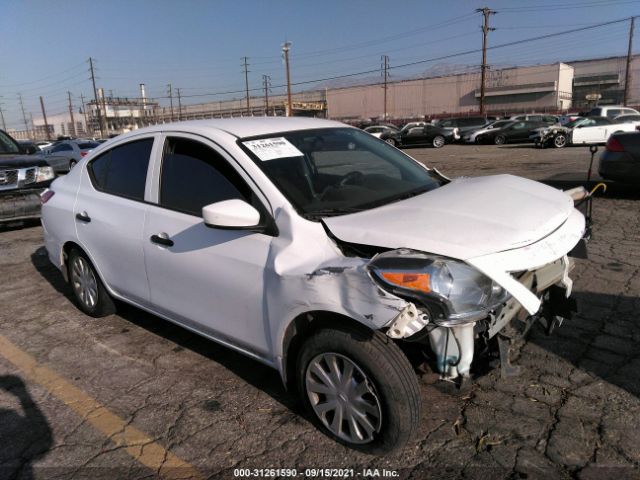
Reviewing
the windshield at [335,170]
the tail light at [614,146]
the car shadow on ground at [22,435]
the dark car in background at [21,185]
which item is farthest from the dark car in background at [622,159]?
the dark car in background at [21,185]

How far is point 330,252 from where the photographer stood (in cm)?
246

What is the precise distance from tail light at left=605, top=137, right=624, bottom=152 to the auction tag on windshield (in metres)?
7.22

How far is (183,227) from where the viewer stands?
3098mm

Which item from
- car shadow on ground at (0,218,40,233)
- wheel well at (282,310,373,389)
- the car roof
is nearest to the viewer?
wheel well at (282,310,373,389)

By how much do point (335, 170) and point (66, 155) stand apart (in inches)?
801

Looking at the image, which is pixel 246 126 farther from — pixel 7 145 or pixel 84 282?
pixel 7 145

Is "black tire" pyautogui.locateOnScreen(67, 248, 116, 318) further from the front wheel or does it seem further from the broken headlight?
the front wheel

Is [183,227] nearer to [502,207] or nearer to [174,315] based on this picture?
[174,315]

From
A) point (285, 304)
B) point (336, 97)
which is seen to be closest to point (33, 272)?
point (285, 304)

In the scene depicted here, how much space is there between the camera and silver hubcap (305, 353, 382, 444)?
7.85 ft

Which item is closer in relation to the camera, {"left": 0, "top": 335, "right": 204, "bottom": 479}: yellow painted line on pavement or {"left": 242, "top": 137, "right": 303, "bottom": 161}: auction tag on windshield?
{"left": 0, "top": 335, "right": 204, "bottom": 479}: yellow painted line on pavement

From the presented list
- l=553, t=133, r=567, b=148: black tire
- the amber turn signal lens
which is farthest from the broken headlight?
l=553, t=133, r=567, b=148: black tire

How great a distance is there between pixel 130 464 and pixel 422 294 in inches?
68.4

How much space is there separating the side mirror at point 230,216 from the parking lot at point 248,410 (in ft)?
3.77
